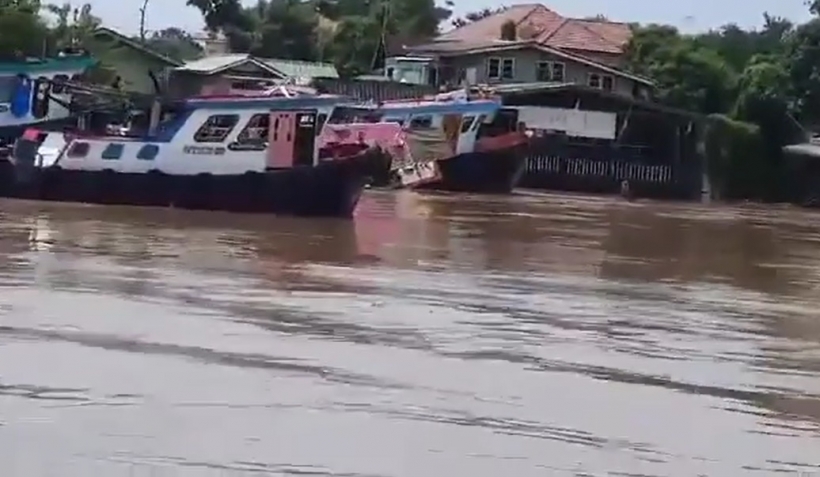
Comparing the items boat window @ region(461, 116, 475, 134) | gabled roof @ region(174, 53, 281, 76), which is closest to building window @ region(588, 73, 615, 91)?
gabled roof @ region(174, 53, 281, 76)

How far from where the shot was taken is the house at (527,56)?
158 feet

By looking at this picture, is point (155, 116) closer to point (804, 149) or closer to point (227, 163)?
point (227, 163)

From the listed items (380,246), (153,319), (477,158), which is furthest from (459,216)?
(153,319)

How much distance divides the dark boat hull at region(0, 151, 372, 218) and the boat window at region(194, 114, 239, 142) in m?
0.56

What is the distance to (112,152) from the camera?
2527 centimetres

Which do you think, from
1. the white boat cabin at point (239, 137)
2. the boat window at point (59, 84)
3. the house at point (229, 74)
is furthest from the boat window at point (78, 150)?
the house at point (229, 74)

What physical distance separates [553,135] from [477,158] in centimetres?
555

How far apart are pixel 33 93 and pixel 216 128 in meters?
6.31

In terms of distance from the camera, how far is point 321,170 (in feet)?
79.6

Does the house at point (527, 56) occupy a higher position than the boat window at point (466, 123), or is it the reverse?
the house at point (527, 56)

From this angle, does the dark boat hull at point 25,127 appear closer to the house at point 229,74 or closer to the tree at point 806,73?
the house at point 229,74

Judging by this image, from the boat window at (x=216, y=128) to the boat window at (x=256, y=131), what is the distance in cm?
19

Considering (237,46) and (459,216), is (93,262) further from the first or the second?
(237,46)

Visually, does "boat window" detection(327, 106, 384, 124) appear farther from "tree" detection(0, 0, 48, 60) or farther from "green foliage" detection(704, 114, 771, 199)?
"green foliage" detection(704, 114, 771, 199)
